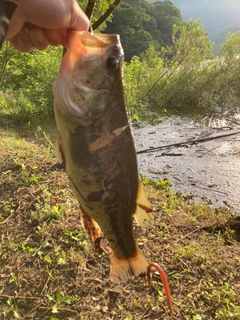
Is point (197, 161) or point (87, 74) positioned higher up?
point (87, 74)

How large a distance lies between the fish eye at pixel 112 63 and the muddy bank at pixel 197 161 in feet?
18.0

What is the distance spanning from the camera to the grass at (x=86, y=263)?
3.16 metres

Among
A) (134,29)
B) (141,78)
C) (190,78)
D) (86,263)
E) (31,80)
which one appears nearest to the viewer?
(86,263)

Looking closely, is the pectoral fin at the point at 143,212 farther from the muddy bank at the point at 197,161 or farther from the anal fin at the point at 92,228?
the muddy bank at the point at 197,161

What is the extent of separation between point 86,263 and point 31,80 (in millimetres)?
8854

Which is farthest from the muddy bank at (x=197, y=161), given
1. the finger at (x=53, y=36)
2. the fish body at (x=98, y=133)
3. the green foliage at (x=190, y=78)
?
the finger at (x=53, y=36)

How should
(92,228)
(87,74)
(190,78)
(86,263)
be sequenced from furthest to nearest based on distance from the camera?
(190,78)
(86,263)
(92,228)
(87,74)

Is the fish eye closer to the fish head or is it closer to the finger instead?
the fish head

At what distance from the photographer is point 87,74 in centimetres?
143

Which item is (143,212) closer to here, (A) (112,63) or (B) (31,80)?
(A) (112,63)

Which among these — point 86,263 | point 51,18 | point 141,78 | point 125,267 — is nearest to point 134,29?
point 141,78

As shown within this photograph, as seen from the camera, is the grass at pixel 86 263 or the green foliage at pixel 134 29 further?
the green foliage at pixel 134 29

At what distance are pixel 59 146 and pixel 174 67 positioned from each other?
14660 millimetres

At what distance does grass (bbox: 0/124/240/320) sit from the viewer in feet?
10.4
